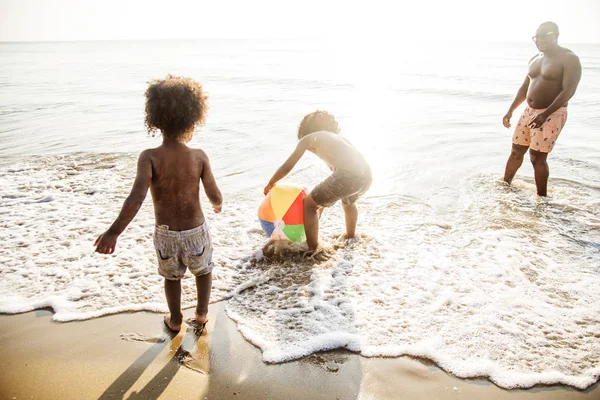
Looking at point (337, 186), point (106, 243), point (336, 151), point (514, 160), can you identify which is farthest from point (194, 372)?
point (514, 160)

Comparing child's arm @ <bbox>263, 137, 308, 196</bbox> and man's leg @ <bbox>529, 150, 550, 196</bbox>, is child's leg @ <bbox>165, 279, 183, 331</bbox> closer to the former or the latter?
child's arm @ <bbox>263, 137, 308, 196</bbox>

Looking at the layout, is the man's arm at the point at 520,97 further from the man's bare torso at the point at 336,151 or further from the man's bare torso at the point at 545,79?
the man's bare torso at the point at 336,151

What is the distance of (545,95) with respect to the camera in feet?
19.2

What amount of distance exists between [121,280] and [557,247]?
16.6 ft

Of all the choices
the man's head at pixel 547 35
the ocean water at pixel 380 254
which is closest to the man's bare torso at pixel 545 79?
the man's head at pixel 547 35

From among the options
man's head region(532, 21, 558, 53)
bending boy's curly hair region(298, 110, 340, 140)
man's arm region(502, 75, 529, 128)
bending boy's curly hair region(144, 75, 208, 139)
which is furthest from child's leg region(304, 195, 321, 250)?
man's arm region(502, 75, 529, 128)

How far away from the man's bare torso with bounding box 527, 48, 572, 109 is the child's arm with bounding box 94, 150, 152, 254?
5652mm

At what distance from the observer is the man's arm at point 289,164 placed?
422 centimetres

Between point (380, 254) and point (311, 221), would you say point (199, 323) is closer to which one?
point (311, 221)

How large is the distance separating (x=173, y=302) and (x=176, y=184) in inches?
39.4

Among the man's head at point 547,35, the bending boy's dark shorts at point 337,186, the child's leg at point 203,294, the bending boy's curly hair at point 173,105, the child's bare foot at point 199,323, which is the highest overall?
the man's head at point 547,35

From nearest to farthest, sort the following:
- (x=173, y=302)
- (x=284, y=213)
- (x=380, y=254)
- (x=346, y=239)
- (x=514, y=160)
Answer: (x=173, y=302) → (x=284, y=213) → (x=380, y=254) → (x=346, y=239) → (x=514, y=160)

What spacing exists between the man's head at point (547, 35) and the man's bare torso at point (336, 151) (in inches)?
136

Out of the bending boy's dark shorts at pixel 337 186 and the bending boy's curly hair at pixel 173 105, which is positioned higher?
the bending boy's curly hair at pixel 173 105
